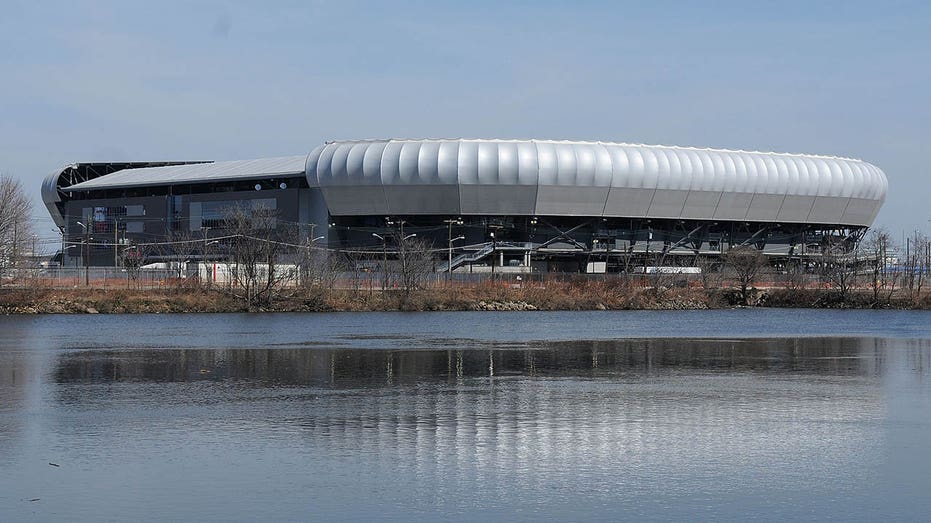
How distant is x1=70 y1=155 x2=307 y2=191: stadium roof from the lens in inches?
4358

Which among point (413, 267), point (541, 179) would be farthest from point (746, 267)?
point (541, 179)

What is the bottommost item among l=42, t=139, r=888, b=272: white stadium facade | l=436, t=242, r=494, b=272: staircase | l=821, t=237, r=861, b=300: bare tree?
l=821, t=237, r=861, b=300: bare tree

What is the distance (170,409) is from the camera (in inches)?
752

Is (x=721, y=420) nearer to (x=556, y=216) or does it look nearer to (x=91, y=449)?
(x=91, y=449)

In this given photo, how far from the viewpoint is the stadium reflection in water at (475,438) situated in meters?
12.2

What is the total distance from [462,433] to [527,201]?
280 ft

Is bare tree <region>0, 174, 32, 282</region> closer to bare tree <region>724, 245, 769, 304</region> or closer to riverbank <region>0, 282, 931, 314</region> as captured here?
riverbank <region>0, 282, 931, 314</region>

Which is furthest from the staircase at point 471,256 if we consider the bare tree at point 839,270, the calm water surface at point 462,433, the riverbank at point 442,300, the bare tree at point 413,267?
the calm water surface at point 462,433

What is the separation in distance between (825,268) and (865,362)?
65.1 meters

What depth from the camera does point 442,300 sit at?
6788 cm

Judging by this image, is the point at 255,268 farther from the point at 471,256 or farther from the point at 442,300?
the point at 471,256

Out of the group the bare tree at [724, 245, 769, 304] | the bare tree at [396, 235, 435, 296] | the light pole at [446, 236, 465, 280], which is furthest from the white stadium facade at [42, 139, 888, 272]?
the bare tree at [724, 245, 769, 304]

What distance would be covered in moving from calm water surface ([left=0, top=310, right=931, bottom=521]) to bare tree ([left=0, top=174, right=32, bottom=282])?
36.2 m

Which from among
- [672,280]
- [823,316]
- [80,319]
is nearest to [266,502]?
[80,319]
